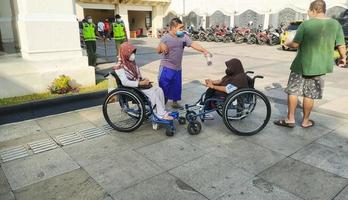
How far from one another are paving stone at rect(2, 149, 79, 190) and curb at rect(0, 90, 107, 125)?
1.58 m

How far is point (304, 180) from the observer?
9.98 feet

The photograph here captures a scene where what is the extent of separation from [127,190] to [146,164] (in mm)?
532

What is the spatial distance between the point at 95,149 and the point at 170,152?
933 millimetres

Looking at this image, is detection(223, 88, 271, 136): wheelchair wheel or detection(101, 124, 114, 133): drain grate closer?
detection(223, 88, 271, 136): wheelchair wheel

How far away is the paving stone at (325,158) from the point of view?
3.27 meters

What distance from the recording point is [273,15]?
20156 mm

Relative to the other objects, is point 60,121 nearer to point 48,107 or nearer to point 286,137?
point 48,107

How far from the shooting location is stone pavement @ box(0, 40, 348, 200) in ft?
9.48

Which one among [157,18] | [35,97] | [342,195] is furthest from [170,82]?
[157,18]

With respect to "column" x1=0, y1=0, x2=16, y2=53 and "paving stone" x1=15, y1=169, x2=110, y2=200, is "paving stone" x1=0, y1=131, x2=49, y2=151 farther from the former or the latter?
"column" x1=0, y1=0, x2=16, y2=53

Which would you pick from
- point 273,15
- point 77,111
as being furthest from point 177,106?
point 273,15

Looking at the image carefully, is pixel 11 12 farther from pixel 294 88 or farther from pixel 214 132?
pixel 294 88

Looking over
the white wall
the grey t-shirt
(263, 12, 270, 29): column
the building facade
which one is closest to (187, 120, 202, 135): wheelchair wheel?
the grey t-shirt

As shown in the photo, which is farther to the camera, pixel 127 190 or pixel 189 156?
pixel 189 156
